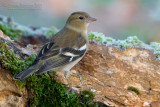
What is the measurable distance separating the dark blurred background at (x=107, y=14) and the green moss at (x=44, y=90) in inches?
191

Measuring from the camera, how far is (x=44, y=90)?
4090 millimetres

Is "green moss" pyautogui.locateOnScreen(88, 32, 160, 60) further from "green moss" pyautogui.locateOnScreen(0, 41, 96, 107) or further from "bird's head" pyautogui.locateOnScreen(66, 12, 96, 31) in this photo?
"green moss" pyautogui.locateOnScreen(0, 41, 96, 107)

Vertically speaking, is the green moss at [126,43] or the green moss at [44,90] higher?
the green moss at [126,43]

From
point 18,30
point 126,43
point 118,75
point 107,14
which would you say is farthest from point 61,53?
point 107,14

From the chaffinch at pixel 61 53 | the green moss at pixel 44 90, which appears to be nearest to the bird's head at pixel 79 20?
the chaffinch at pixel 61 53

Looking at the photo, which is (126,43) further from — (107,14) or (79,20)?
(107,14)

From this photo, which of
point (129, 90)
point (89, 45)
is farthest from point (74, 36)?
point (129, 90)

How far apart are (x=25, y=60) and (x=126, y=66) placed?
1738 millimetres

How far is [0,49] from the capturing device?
4.13 metres

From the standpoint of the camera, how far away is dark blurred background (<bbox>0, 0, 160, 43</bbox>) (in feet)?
29.6

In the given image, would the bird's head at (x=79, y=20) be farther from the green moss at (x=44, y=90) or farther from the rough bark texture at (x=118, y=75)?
the green moss at (x=44, y=90)

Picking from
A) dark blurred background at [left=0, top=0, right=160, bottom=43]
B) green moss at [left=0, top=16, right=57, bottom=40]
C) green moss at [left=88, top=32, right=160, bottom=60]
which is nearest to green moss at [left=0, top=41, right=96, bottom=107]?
green moss at [left=88, top=32, right=160, bottom=60]

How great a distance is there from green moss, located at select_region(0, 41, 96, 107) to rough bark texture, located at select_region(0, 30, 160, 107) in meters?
0.19

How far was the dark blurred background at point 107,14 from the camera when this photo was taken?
29.6ft
